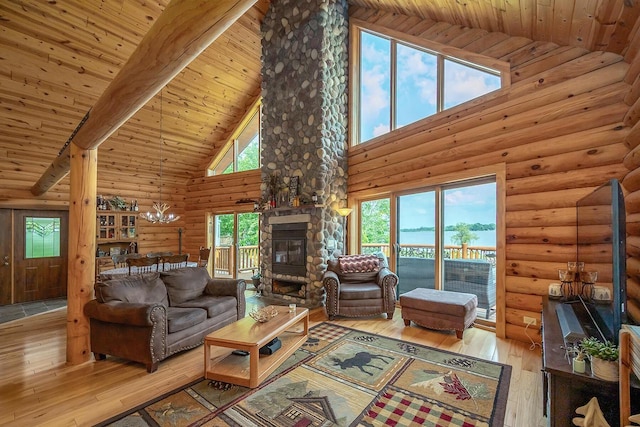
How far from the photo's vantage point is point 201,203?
863 cm

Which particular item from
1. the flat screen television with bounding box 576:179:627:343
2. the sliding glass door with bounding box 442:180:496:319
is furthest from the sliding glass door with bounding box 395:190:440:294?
the flat screen television with bounding box 576:179:627:343

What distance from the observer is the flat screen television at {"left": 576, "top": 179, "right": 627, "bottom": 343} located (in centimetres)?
163

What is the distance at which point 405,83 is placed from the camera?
5.23m

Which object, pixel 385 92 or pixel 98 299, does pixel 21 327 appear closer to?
pixel 98 299

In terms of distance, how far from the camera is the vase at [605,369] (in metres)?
1.46

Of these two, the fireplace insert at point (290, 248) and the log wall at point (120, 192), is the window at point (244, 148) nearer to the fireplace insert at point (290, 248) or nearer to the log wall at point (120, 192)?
the log wall at point (120, 192)

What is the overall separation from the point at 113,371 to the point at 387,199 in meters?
4.54

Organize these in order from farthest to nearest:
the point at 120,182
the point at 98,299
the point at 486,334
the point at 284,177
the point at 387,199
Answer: the point at 120,182, the point at 284,177, the point at 387,199, the point at 486,334, the point at 98,299

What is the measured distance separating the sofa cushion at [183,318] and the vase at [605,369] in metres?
3.33

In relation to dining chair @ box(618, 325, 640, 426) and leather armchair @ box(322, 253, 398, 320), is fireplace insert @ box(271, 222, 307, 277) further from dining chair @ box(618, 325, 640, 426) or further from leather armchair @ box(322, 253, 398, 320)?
dining chair @ box(618, 325, 640, 426)

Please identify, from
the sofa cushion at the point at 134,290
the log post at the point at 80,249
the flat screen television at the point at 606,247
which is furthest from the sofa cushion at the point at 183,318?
the flat screen television at the point at 606,247

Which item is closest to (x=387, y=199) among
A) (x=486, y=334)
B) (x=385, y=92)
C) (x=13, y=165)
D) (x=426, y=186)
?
(x=426, y=186)

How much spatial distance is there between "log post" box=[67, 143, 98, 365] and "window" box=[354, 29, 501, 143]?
14.6 ft

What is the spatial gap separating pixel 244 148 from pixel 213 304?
536 cm
